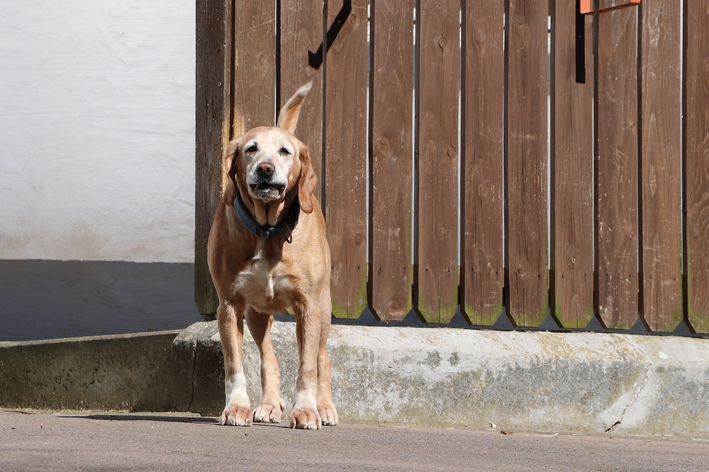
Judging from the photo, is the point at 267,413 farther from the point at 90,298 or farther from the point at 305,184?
Result: the point at 90,298

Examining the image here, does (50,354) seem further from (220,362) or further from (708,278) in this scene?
(708,278)

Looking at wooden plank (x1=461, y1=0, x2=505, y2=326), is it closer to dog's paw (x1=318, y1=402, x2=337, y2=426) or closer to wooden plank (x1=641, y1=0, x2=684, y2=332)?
wooden plank (x1=641, y1=0, x2=684, y2=332)

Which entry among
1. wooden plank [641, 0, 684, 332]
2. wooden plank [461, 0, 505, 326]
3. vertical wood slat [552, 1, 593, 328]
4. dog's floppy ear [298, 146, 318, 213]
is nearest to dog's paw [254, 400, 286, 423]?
dog's floppy ear [298, 146, 318, 213]

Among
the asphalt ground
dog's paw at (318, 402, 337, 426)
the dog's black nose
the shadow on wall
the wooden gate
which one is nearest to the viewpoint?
the asphalt ground

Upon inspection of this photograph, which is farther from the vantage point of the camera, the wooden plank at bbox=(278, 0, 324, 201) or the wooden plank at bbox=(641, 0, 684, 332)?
the wooden plank at bbox=(641, 0, 684, 332)

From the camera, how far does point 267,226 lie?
11.5 ft

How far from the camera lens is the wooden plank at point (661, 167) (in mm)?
4523

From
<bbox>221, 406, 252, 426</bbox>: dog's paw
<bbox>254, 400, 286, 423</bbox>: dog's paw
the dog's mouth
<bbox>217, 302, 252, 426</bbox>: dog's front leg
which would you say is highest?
the dog's mouth

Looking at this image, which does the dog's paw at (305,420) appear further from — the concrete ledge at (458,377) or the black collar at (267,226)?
the black collar at (267,226)

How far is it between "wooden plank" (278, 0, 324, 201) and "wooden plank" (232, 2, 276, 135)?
65 mm

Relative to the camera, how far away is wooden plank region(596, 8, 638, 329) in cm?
448

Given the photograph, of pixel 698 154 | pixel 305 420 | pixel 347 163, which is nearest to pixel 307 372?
pixel 305 420

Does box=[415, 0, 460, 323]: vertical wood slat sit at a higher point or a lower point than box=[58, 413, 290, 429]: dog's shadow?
higher

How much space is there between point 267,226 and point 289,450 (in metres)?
1.23
